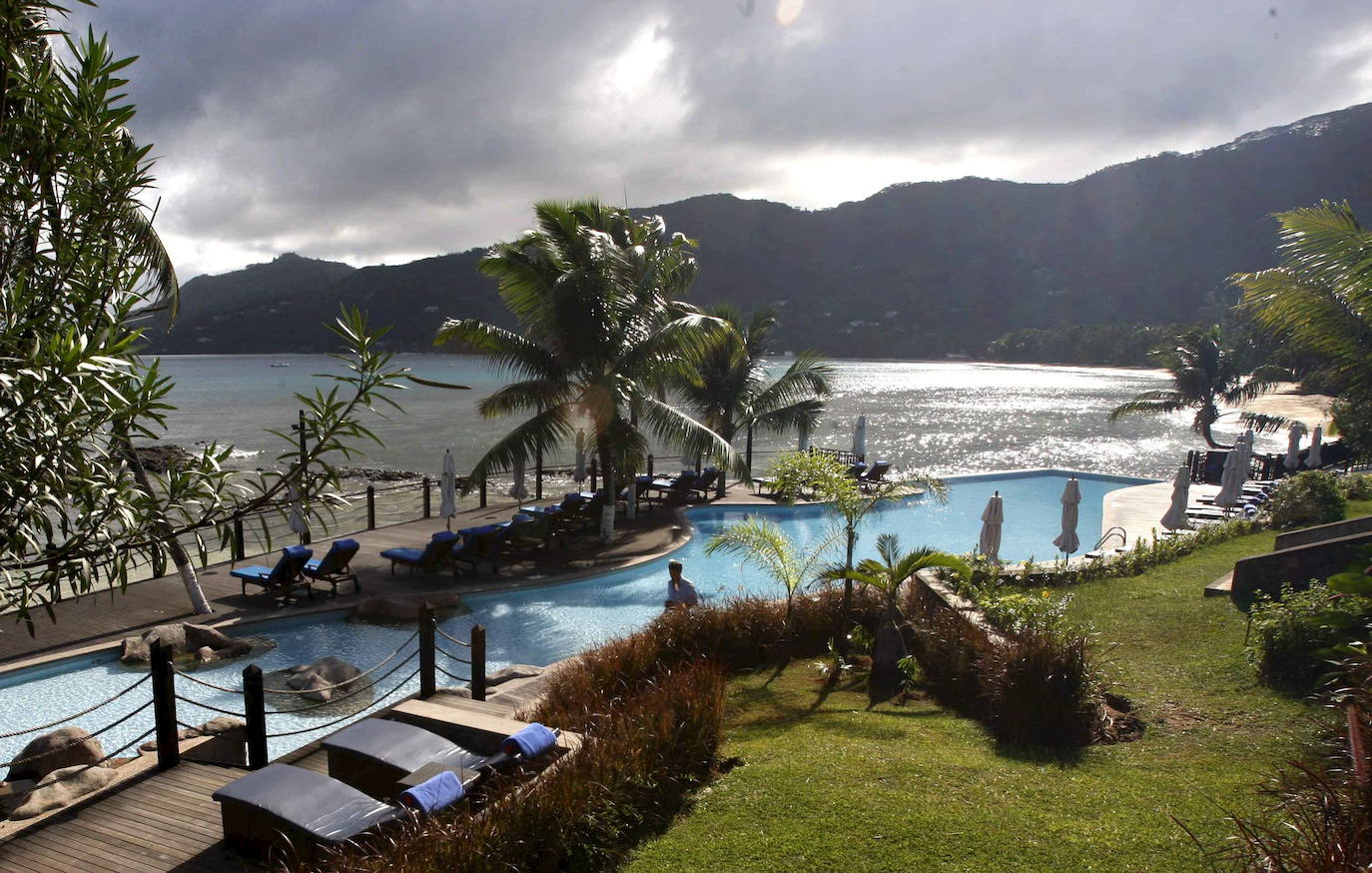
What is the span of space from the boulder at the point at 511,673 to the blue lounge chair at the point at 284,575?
409cm

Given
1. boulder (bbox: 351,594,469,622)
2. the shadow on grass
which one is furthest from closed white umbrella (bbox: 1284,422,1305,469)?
boulder (bbox: 351,594,469,622)

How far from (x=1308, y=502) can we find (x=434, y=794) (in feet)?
48.6

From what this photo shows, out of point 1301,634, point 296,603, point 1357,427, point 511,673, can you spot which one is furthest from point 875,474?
point 1301,634

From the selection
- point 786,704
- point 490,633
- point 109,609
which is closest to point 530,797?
point 786,704

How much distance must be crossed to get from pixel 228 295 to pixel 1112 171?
17637 centimetres

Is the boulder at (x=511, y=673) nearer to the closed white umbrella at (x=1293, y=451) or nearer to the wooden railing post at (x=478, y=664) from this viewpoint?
the wooden railing post at (x=478, y=664)

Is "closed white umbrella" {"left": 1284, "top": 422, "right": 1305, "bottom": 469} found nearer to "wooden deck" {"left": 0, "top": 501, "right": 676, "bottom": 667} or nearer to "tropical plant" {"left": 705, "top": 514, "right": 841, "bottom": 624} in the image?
"wooden deck" {"left": 0, "top": 501, "right": 676, "bottom": 667}

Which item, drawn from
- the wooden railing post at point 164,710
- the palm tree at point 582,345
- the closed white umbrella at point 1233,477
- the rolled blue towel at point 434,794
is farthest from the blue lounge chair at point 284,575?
the closed white umbrella at point 1233,477

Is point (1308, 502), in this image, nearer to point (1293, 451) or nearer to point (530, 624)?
point (1293, 451)

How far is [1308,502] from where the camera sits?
1361 centimetres

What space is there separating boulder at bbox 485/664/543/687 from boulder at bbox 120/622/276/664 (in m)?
3.46

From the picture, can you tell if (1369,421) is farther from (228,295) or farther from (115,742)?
(228,295)

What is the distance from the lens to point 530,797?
4.66 m

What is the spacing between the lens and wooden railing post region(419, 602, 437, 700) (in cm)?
782
